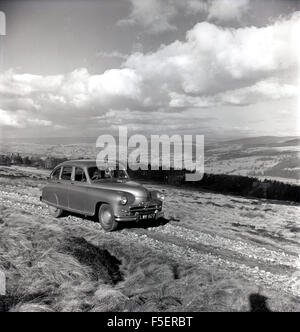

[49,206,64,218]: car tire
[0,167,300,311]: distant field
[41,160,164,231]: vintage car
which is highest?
[41,160,164,231]: vintage car

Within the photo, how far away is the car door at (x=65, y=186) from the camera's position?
1039 centimetres

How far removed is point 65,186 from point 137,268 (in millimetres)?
4758

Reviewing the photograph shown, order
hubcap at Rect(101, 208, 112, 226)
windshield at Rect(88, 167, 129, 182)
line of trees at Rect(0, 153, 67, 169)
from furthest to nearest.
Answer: line of trees at Rect(0, 153, 67, 169) → windshield at Rect(88, 167, 129, 182) → hubcap at Rect(101, 208, 112, 226)

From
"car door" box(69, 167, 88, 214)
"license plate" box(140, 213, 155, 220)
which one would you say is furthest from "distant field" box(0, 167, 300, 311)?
"car door" box(69, 167, 88, 214)

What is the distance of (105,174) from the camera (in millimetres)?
10133

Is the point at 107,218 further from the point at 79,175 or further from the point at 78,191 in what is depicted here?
the point at 79,175

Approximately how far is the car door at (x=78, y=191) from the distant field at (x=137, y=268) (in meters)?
0.52

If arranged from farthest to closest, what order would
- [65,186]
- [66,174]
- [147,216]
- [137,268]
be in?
[66,174] < [65,186] < [147,216] < [137,268]

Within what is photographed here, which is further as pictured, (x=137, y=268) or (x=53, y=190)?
(x=53, y=190)

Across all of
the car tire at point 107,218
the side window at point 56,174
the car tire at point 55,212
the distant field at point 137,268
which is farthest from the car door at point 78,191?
the side window at point 56,174

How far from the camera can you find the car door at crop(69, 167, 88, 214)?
9836 mm

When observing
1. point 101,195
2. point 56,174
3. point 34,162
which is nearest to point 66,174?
point 56,174

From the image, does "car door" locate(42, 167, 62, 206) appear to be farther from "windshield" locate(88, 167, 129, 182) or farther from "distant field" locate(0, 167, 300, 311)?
"windshield" locate(88, 167, 129, 182)
